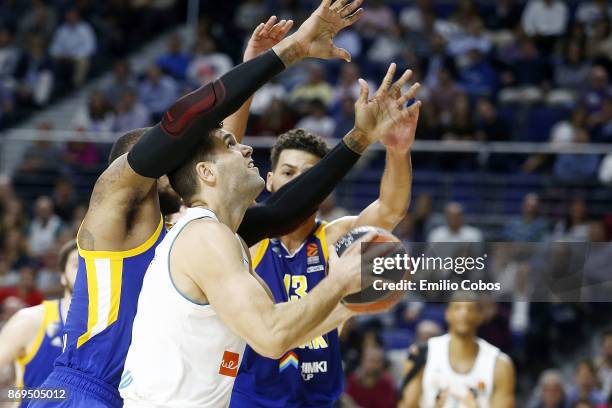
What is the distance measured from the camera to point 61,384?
447cm

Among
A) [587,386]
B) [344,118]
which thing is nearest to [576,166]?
[344,118]

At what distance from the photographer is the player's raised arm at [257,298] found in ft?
12.3

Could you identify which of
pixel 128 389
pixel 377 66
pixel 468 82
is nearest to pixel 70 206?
pixel 377 66

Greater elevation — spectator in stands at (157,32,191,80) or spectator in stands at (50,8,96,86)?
spectator in stands at (50,8,96,86)

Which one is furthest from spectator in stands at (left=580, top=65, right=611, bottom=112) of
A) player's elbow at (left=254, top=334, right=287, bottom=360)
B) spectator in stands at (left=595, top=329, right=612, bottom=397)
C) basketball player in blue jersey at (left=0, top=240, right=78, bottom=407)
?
player's elbow at (left=254, top=334, right=287, bottom=360)

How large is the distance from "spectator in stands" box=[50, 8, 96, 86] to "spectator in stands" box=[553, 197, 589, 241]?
9.31 meters

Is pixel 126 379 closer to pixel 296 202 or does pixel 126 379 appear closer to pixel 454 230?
pixel 296 202

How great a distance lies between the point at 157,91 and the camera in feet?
51.5

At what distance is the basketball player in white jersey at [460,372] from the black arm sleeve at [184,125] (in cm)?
381

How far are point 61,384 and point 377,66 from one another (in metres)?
11.2

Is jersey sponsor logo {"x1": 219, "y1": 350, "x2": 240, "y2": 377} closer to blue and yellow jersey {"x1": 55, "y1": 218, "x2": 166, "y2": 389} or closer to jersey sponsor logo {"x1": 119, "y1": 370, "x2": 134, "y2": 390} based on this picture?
jersey sponsor logo {"x1": 119, "y1": 370, "x2": 134, "y2": 390}

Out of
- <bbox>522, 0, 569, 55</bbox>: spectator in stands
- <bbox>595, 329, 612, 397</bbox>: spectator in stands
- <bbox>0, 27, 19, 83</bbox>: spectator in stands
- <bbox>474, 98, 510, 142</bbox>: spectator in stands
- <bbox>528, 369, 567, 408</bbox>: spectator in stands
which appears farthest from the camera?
<bbox>0, 27, 19, 83</bbox>: spectator in stands

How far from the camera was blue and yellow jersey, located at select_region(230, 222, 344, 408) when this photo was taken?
5434mm

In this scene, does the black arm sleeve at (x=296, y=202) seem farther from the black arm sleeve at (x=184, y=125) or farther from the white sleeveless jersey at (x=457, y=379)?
the white sleeveless jersey at (x=457, y=379)
